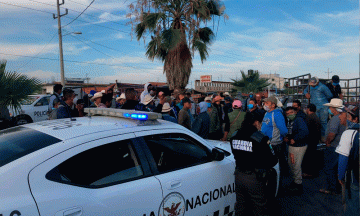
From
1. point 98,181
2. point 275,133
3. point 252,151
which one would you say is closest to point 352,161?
point 252,151

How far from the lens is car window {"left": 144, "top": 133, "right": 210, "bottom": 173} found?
3.00 metres

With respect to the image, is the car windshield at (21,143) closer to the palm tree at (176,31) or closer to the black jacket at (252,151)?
the black jacket at (252,151)

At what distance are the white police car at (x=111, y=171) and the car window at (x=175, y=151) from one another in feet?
0.03

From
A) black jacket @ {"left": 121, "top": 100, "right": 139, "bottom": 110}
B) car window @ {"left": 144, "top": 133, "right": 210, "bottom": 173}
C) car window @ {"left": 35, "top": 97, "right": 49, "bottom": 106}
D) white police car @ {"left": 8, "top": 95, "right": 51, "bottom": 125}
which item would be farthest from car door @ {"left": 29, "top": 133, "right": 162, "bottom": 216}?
car window @ {"left": 35, "top": 97, "right": 49, "bottom": 106}

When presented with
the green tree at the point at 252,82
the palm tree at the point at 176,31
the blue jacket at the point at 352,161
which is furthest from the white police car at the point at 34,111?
the green tree at the point at 252,82

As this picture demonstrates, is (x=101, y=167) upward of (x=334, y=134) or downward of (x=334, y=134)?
upward

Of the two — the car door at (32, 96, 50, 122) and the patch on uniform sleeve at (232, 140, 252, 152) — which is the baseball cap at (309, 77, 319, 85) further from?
the car door at (32, 96, 50, 122)

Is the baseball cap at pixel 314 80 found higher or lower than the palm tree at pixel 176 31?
lower

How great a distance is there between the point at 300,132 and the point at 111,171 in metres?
3.72

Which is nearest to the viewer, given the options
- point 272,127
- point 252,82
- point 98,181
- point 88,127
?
point 98,181

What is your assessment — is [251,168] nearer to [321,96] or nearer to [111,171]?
[111,171]

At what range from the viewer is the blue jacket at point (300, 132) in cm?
501

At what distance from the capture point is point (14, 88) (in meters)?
6.77

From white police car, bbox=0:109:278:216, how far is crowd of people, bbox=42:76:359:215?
14.8 inches
